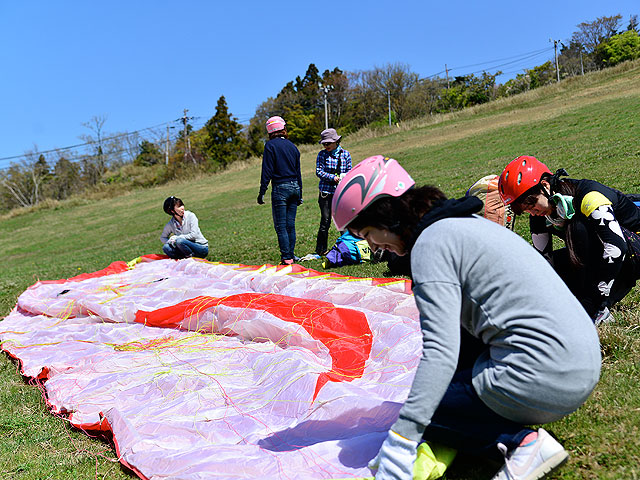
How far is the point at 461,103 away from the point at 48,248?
3897 centimetres

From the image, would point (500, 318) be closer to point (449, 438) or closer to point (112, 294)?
point (449, 438)

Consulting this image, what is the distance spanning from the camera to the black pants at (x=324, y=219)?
8.15 m

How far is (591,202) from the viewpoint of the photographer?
12.5ft

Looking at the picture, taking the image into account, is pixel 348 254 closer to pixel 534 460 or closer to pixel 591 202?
pixel 591 202

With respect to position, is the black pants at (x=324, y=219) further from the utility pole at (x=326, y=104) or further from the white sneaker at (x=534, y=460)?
the utility pole at (x=326, y=104)

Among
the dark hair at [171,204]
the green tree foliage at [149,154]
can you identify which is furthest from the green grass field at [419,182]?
the green tree foliage at [149,154]

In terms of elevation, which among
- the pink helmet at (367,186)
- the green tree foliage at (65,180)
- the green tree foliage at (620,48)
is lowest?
the pink helmet at (367,186)

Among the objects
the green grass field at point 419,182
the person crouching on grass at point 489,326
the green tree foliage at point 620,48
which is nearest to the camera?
the person crouching on grass at point 489,326

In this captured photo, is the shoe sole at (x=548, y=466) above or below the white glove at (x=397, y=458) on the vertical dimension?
below

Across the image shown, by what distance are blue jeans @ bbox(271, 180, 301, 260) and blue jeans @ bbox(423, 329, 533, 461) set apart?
5602mm

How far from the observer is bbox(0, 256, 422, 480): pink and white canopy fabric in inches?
110

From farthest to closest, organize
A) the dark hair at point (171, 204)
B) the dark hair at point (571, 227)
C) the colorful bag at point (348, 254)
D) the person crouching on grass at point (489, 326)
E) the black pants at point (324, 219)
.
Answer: the dark hair at point (171, 204) → the black pants at point (324, 219) → the colorful bag at point (348, 254) → the dark hair at point (571, 227) → the person crouching on grass at point (489, 326)

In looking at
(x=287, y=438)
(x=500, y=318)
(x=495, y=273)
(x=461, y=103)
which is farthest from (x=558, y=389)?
(x=461, y=103)

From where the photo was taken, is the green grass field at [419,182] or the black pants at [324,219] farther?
the black pants at [324,219]
